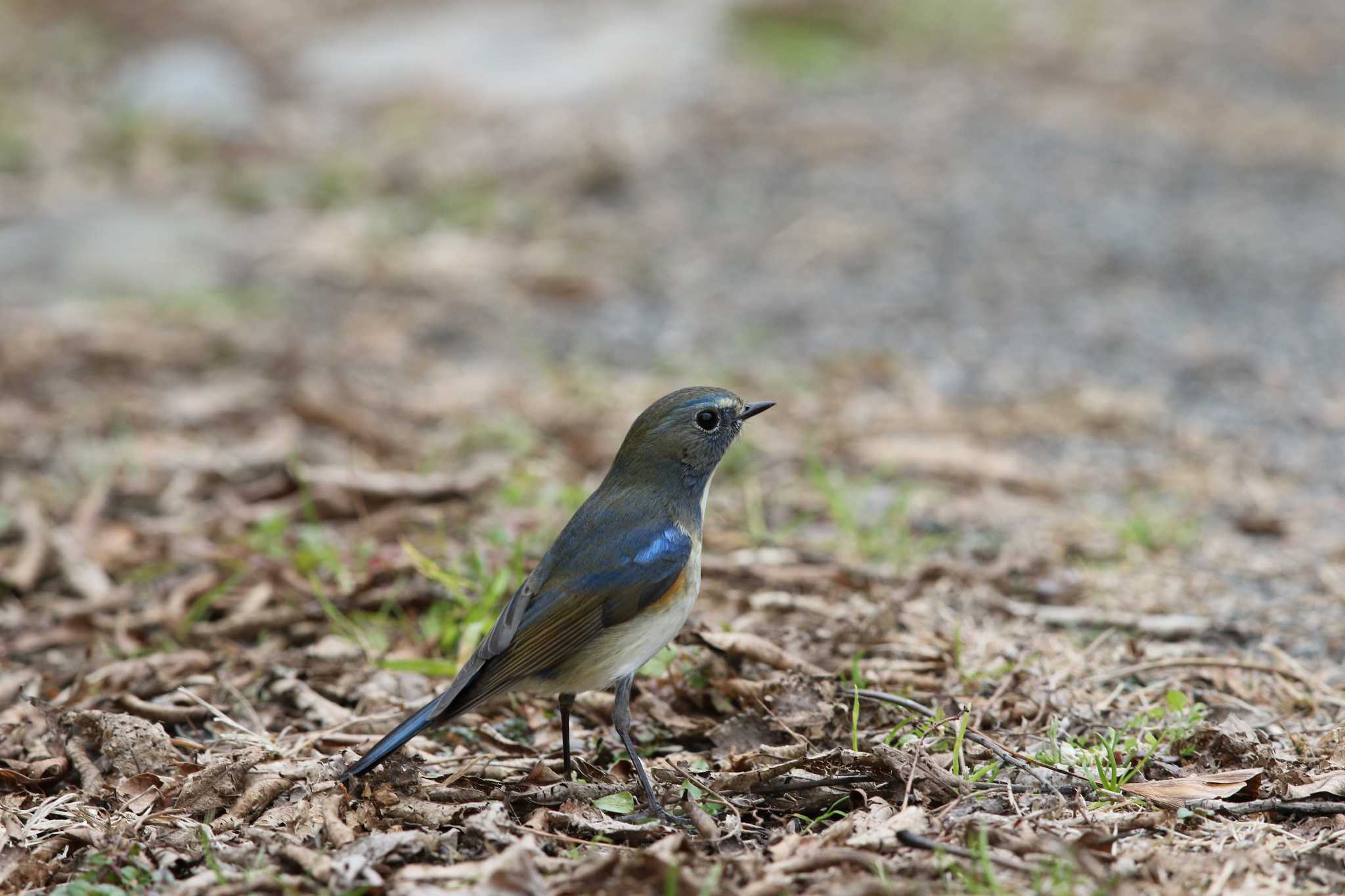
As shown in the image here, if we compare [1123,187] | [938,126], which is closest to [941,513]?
[1123,187]

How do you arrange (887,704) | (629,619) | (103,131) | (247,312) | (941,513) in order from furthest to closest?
(103,131) < (247,312) < (941,513) < (887,704) < (629,619)

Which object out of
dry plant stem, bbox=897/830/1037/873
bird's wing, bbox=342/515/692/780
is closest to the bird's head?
bird's wing, bbox=342/515/692/780

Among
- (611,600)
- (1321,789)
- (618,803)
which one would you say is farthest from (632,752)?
(1321,789)

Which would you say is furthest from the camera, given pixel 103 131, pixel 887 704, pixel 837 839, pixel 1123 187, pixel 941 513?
pixel 103 131

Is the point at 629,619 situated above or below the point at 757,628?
above

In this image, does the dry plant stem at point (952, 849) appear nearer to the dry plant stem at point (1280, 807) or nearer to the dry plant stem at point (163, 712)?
the dry plant stem at point (1280, 807)

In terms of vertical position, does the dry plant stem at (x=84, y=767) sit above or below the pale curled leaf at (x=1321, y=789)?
below

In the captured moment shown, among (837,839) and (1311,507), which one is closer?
(837,839)

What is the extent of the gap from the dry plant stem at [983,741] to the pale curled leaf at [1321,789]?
54cm

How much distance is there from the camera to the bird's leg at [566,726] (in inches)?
146

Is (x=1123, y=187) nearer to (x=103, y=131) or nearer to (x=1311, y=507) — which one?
(x=1311, y=507)

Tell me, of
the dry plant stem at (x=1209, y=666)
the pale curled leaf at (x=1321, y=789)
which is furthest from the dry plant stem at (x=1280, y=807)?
the dry plant stem at (x=1209, y=666)

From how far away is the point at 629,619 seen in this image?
12.0ft

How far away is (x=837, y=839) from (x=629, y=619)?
34.0 inches
